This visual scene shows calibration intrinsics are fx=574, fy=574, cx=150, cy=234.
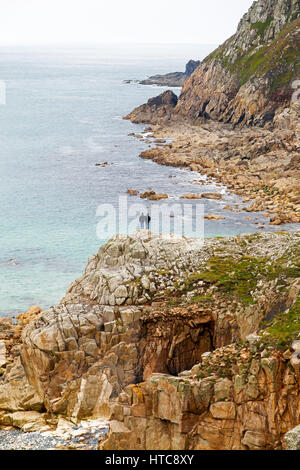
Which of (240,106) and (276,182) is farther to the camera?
(240,106)

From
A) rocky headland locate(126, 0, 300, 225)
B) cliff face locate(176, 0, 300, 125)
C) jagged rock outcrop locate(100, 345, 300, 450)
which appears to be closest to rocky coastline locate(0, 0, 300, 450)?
jagged rock outcrop locate(100, 345, 300, 450)

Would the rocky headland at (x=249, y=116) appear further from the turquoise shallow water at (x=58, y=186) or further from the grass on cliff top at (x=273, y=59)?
the turquoise shallow water at (x=58, y=186)

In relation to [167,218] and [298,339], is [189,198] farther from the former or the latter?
[298,339]

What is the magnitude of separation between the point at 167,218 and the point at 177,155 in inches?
1188

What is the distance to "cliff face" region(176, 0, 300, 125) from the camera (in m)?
101

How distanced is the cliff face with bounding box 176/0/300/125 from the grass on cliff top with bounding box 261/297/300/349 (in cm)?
7941

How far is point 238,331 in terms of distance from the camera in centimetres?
2773

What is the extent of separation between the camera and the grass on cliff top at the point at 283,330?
69.3 feet

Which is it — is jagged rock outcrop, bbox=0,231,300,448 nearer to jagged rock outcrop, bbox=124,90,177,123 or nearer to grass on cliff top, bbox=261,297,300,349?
grass on cliff top, bbox=261,297,300,349

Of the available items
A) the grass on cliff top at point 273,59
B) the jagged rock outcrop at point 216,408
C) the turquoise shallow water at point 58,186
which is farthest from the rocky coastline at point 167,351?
the grass on cliff top at point 273,59

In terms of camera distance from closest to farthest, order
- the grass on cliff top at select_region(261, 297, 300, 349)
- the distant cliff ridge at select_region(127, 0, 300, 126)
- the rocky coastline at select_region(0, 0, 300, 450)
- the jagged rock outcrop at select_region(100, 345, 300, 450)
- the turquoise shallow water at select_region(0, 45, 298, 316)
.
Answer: the jagged rock outcrop at select_region(100, 345, 300, 450) < the rocky coastline at select_region(0, 0, 300, 450) < the grass on cliff top at select_region(261, 297, 300, 349) < the turquoise shallow water at select_region(0, 45, 298, 316) < the distant cliff ridge at select_region(127, 0, 300, 126)

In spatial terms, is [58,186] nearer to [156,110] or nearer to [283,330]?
[156,110]

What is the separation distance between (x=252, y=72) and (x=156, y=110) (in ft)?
85.4
